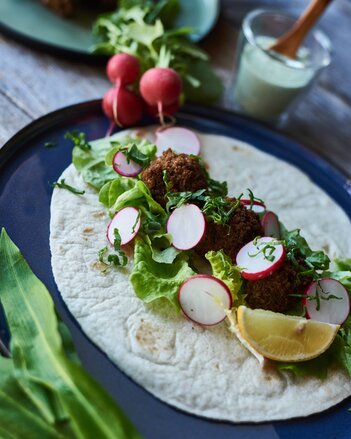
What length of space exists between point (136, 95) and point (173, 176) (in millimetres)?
1000

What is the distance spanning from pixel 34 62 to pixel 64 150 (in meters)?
1.11

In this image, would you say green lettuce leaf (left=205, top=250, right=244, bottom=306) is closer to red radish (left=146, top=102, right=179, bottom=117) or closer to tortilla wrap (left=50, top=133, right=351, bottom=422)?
tortilla wrap (left=50, top=133, right=351, bottom=422)

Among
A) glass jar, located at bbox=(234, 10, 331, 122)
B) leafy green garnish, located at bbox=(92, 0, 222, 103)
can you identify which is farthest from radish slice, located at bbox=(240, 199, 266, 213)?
glass jar, located at bbox=(234, 10, 331, 122)

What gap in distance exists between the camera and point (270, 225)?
9.33 ft

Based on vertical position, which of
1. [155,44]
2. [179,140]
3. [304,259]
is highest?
[155,44]

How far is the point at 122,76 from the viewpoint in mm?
3438

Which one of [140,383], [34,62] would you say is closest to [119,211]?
[140,383]

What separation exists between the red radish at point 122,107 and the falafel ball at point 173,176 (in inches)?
27.0

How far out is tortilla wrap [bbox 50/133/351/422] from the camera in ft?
7.41

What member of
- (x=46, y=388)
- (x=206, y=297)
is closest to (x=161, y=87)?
(x=206, y=297)

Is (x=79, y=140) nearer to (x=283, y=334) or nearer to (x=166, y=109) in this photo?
(x=166, y=109)

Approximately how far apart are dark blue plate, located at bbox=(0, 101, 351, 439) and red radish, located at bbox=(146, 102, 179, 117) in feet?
0.25

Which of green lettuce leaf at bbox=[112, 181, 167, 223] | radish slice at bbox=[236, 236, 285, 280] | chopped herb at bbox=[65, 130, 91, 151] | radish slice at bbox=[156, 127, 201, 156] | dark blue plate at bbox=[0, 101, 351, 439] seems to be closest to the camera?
dark blue plate at bbox=[0, 101, 351, 439]

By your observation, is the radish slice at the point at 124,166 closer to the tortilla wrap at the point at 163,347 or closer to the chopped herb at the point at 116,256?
the tortilla wrap at the point at 163,347
